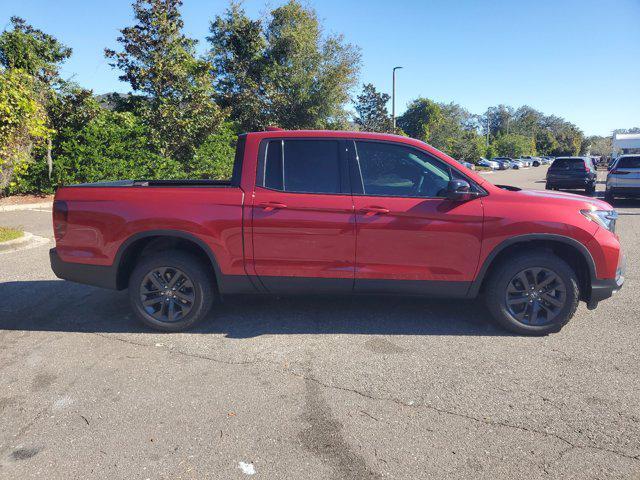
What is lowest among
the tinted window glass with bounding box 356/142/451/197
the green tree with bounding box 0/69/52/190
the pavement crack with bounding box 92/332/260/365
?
A: the pavement crack with bounding box 92/332/260/365

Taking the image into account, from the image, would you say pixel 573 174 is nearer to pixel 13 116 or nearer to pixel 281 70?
pixel 281 70

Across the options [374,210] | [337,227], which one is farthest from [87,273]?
[374,210]

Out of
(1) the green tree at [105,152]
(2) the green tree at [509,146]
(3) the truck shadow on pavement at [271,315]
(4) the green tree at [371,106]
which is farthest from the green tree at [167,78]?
(2) the green tree at [509,146]

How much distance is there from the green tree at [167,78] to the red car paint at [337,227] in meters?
11.9

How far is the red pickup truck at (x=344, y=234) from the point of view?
4.05 meters

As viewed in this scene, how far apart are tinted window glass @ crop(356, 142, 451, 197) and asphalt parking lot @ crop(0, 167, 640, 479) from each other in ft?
4.35

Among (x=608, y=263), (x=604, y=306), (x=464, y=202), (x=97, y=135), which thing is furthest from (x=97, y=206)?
(x=97, y=135)

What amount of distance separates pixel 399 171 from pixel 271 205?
1.22 metres

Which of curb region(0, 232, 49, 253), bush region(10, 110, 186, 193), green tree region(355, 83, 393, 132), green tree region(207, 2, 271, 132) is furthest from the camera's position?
green tree region(355, 83, 393, 132)

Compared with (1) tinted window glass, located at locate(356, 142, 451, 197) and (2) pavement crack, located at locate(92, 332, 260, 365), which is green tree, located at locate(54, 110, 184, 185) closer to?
(2) pavement crack, located at locate(92, 332, 260, 365)

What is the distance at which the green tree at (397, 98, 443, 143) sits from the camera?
144 ft

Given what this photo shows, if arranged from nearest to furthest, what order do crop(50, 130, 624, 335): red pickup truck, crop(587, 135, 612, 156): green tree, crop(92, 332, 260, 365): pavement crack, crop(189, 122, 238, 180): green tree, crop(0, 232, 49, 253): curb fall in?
crop(92, 332, 260, 365): pavement crack → crop(50, 130, 624, 335): red pickup truck → crop(0, 232, 49, 253): curb → crop(189, 122, 238, 180): green tree → crop(587, 135, 612, 156): green tree

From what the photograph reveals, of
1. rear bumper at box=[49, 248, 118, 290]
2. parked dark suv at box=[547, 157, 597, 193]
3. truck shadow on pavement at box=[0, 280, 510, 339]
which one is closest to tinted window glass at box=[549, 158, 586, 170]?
parked dark suv at box=[547, 157, 597, 193]

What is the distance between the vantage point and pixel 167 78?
49.6ft
